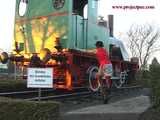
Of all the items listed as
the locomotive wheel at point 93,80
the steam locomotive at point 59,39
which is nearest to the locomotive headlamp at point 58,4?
the steam locomotive at point 59,39

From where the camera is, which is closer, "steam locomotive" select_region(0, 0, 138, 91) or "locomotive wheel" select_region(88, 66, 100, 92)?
"steam locomotive" select_region(0, 0, 138, 91)

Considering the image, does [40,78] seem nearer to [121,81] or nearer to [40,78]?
[40,78]

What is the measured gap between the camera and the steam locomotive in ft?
54.0

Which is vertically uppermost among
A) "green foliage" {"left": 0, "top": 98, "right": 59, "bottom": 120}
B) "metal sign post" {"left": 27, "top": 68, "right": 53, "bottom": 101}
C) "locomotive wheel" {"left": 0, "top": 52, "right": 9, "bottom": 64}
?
"locomotive wheel" {"left": 0, "top": 52, "right": 9, "bottom": 64}

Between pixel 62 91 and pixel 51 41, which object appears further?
pixel 62 91

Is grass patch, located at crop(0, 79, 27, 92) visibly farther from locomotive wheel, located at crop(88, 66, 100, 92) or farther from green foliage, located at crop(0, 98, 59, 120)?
green foliage, located at crop(0, 98, 59, 120)

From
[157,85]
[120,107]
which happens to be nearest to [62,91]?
[120,107]

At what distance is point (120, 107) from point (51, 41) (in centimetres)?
603

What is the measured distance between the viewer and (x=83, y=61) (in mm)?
17344

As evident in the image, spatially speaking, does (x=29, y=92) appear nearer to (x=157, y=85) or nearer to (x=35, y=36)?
(x=35, y=36)

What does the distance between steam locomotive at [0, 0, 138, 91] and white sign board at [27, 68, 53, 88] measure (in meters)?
5.43

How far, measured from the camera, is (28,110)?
7957mm

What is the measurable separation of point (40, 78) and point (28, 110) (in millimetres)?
2528

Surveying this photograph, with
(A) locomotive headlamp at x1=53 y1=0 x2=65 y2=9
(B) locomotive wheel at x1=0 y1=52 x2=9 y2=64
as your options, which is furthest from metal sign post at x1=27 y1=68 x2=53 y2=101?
(B) locomotive wheel at x1=0 y1=52 x2=9 y2=64
